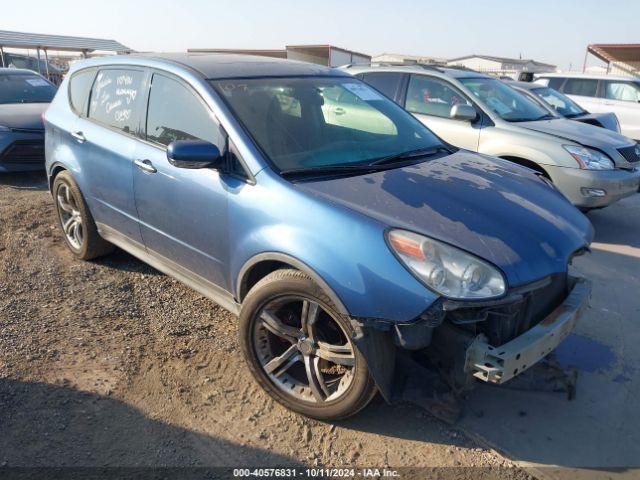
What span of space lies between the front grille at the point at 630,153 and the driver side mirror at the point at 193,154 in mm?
4778

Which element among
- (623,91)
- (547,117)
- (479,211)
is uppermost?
(623,91)

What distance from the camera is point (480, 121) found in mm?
6012

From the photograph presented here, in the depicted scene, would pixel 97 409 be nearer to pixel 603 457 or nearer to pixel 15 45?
pixel 603 457

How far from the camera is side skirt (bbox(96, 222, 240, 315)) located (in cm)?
311

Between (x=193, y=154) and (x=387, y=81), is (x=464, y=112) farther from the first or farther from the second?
(x=193, y=154)

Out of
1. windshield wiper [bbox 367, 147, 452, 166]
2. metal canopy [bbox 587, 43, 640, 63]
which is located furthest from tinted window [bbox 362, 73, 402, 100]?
metal canopy [bbox 587, 43, 640, 63]

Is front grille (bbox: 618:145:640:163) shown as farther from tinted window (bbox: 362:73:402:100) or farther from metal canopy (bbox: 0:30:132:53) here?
metal canopy (bbox: 0:30:132:53)

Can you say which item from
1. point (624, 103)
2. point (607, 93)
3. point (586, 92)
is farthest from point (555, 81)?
point (624, 103)

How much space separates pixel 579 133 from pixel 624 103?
710 centimetres

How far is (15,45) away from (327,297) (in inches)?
788

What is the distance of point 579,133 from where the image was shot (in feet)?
19.1

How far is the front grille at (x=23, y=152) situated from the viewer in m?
7.11

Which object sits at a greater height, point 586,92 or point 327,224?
point 586,92

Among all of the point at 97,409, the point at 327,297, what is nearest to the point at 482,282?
the point at 327,297
